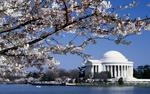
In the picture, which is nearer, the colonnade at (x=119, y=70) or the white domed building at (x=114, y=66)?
the white domed building at (x=114, y=66)

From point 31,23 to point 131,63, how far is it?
539ft

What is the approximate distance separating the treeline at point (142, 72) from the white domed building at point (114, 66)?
30.4 ft

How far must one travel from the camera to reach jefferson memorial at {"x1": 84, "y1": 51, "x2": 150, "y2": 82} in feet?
534

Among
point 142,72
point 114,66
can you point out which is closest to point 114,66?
point 114,66

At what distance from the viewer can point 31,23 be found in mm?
8195

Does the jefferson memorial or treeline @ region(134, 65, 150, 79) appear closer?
the jefferson memorial

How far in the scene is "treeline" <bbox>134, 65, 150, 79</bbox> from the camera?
582 ft

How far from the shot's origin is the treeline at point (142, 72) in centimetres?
17750

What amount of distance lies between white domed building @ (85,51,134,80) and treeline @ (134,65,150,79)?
30.4 ft

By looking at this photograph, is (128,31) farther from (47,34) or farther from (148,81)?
(148,81)

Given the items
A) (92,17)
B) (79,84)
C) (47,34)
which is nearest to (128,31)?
(92,17)

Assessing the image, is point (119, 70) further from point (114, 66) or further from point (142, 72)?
point (142, 72)

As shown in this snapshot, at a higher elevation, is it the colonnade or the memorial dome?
the memorial dome

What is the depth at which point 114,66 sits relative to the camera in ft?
540
